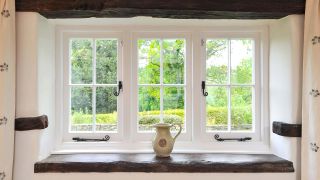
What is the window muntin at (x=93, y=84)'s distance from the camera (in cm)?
228

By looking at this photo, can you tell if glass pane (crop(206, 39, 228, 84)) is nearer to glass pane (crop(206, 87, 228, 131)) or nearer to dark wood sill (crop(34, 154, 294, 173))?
glass pane (crop(206, 87, 228, 131))

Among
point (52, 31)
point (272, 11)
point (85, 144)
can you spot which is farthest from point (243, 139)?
point (52, 31)

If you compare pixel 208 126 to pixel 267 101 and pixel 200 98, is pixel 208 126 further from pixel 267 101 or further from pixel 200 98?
pixel 267 101

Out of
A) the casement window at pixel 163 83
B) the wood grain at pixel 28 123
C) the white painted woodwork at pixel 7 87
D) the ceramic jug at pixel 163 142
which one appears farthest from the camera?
the casement window at pixel 163 83

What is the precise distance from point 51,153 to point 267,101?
5.33 ft

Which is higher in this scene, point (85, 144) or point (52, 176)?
point (85, 144)

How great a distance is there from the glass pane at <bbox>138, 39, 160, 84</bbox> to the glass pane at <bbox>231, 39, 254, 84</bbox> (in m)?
0.58

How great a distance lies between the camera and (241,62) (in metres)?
2.31

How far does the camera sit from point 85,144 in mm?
2227

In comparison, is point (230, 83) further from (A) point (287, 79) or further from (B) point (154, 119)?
(B) point (154, 119)

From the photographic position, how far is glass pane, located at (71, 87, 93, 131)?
2.28m

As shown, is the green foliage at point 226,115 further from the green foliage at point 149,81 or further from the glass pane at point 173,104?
the glass pane at point 173,104

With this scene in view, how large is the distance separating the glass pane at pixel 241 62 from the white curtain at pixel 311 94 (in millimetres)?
506

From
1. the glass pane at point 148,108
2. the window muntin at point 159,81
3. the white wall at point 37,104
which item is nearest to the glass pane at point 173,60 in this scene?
the window muntin at point 159,81
